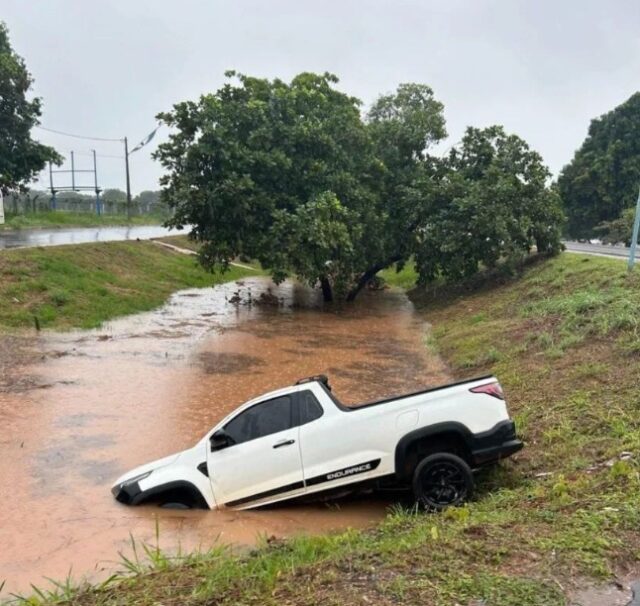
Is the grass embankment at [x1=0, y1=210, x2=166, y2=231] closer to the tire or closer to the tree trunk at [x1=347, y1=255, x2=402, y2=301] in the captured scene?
Result: the tree trunk at [x1=347, y1=255, x2=402, y2=301]

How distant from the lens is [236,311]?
25.4 metres

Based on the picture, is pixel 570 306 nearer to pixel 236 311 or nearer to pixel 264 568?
pixel 264 568

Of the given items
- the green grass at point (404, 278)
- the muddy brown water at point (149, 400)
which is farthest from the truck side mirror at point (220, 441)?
the green grass at point (404, 278)

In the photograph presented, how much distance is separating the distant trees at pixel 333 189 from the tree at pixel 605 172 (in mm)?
20162

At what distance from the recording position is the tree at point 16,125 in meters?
32.7

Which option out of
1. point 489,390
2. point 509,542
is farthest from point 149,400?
point 509,542

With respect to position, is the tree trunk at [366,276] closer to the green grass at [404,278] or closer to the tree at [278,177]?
the tree at [278,177]

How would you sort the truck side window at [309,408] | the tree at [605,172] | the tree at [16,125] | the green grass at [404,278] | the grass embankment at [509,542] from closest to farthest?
the grass embankment at [509,542] → the truck side window at [309,408] → the tree at [16,125] → the green grass at [404,278] → the tree at [605,172]

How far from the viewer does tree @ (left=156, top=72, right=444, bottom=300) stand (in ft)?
70.8

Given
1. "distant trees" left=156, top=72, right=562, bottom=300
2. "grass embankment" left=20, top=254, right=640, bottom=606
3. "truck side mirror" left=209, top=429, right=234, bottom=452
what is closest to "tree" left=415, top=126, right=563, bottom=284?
"distant trees" left=156, top=72, right=562, bottom=300

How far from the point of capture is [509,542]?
14.1ft

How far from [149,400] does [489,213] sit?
1568cm

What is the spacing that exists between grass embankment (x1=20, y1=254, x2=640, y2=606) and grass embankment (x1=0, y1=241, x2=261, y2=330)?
15889mm

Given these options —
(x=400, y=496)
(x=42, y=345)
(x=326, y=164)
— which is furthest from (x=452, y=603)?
(x=326, y=164)
